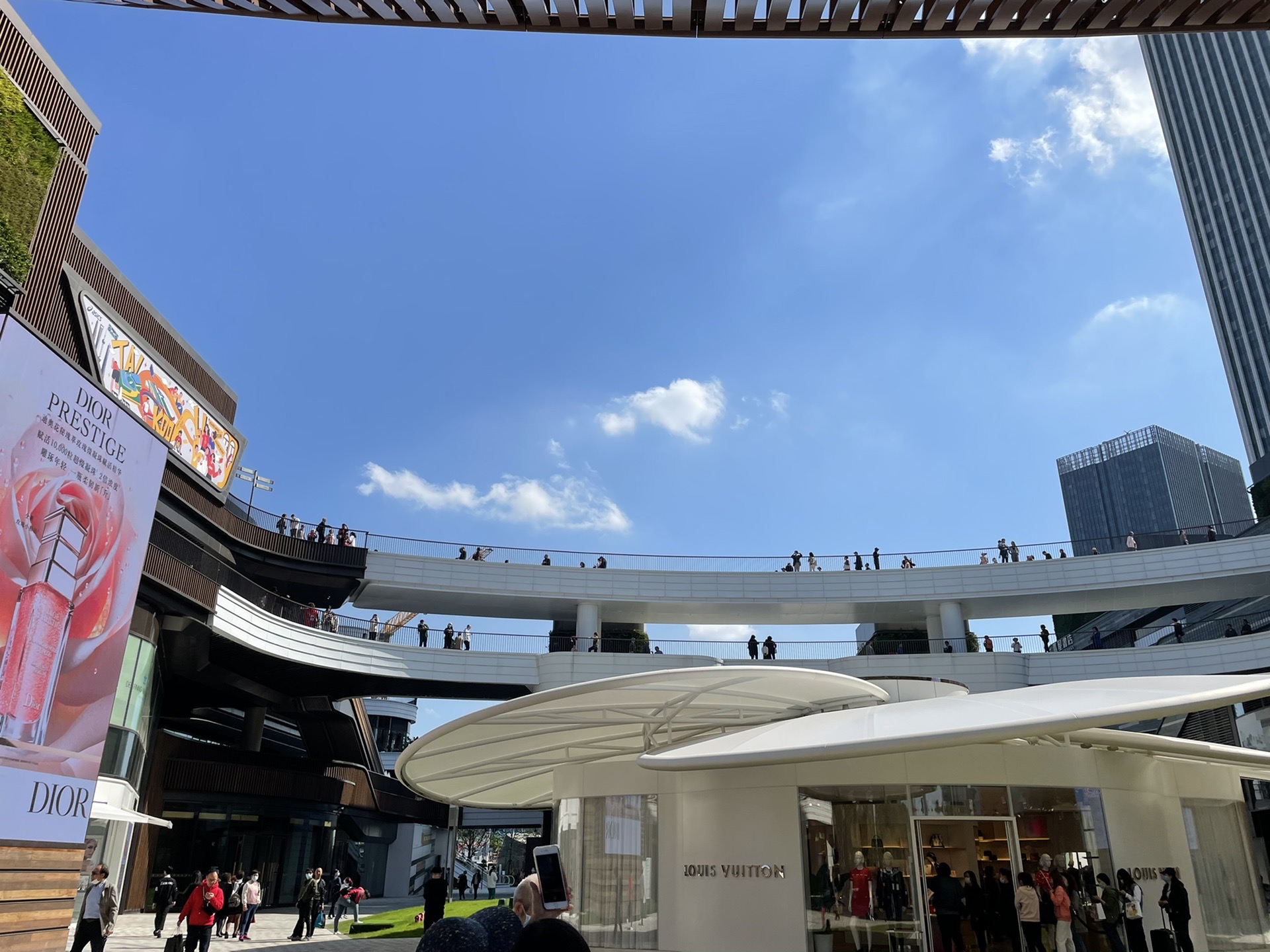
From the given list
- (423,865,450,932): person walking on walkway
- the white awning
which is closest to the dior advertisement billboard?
the white awning

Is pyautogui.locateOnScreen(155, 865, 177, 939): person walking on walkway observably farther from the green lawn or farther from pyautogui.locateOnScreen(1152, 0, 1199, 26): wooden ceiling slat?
pyautogui.locateOnScreen(1152, 0, 1199, 26): wooden ceiling slat

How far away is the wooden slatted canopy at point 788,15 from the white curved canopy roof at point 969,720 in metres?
9.56

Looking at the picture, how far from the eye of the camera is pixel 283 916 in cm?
3212

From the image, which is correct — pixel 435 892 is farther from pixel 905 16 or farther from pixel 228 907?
pixel 905 16

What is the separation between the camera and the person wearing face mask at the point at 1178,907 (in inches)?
579

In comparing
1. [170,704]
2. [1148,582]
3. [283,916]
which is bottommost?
[283,916]

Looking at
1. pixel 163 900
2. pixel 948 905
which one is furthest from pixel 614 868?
pixel 163 900

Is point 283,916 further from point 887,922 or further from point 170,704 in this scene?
point 887,922

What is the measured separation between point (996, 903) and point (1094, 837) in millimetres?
2032

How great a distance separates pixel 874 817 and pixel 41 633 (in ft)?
45.9

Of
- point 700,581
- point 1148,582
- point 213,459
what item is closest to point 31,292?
point 213,459

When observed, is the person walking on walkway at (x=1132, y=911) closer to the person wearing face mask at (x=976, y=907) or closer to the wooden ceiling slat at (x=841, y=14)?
the person wearing face mask at (x=976, y=907)

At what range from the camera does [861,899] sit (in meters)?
14.9

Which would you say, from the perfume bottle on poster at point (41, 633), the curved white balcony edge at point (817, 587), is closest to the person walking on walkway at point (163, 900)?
the perfume bottle on poster at point (41, 633)
